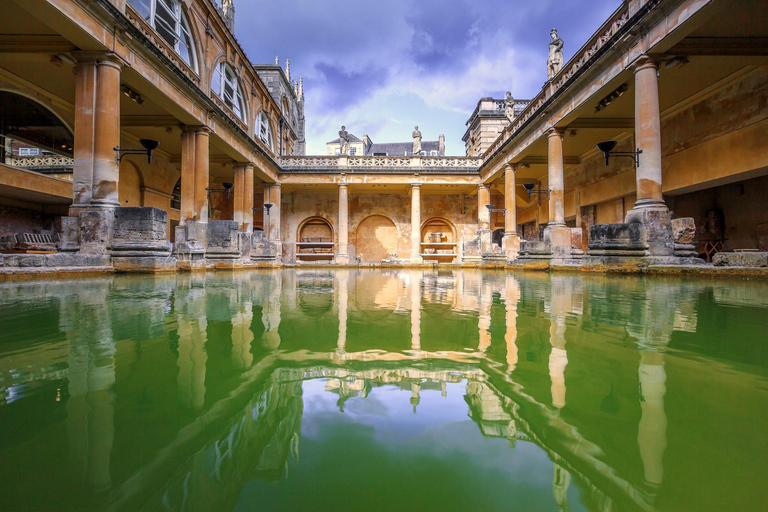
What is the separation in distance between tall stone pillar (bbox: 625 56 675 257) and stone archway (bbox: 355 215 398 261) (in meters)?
16.3

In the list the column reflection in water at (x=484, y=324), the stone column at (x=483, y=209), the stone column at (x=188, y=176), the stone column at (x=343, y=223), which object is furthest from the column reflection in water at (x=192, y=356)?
the stone column at (x=343, y=223)

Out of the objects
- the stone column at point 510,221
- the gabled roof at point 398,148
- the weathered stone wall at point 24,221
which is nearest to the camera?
the weathered stone wall at point 24,221

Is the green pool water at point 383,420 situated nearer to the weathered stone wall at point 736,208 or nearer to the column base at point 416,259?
the weathered stone wall at point 736,208

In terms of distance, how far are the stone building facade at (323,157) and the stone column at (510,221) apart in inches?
4.0

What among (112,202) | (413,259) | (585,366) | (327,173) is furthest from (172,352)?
(327,173)

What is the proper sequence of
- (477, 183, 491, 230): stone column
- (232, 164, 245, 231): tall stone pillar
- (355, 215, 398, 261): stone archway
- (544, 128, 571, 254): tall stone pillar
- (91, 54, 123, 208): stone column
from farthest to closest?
(355, 215, 398, 261): stone archway
(477, 183, 491, 230): stone column
(232, 164, 245, 231): tall stone pillar
(544, 128, 571, 254): tall stone pillar
(91, 54, 123, 208): stone column

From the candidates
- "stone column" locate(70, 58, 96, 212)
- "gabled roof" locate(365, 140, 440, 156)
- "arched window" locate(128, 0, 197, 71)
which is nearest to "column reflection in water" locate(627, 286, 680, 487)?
"stone column" locate(70, 58, 96, 212)

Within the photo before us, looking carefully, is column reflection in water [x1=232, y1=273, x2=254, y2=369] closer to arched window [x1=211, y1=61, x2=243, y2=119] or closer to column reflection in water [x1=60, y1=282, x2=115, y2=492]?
column reflection in water [x1=60, y1=282, x2=115, y2=492]

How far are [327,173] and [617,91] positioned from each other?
13397 mm

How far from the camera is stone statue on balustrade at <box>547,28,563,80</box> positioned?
1173 centimetres

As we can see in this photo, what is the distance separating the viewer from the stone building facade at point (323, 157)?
22.2 ft

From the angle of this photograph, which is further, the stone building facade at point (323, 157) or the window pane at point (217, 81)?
the window pane at point (217, 81)

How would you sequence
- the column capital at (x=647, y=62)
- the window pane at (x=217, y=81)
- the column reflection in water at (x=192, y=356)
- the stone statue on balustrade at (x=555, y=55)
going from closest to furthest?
the column reflection in water at (x=192, y=356), the column capital at (x=647, y=62), the stone statue on balustrade at (x=555, y=55), the window pane at (x=217, y=81)

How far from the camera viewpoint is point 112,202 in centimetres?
693
